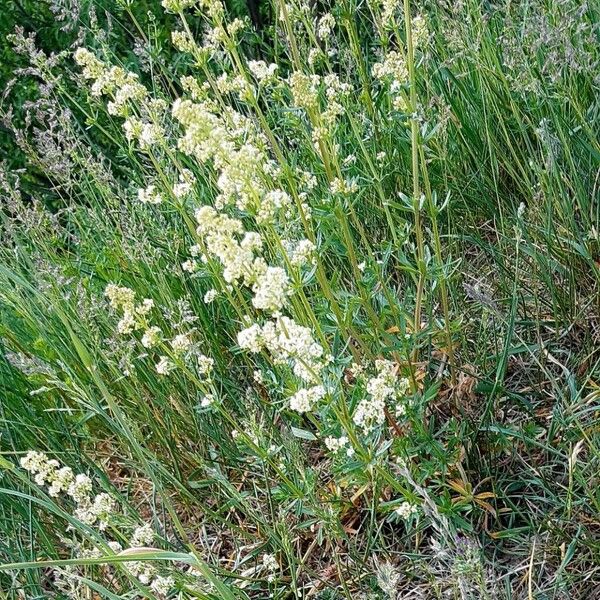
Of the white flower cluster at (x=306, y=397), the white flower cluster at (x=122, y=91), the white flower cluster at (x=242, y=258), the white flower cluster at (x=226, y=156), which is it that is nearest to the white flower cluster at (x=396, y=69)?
the white flower cluster at (x=226, y=156)

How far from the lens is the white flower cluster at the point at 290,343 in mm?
1749

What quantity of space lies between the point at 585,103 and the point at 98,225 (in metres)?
1.81

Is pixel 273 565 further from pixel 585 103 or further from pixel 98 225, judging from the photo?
pixel 585 103

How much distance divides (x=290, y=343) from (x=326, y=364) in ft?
0.52

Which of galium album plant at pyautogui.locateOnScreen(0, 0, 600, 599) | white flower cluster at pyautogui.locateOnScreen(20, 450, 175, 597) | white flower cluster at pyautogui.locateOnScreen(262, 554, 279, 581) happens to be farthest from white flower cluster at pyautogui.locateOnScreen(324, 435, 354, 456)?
white flower cluster at pyautogui.locateOnScreen(20, 450, 175, 597)

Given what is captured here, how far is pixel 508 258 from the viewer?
2.65 metres

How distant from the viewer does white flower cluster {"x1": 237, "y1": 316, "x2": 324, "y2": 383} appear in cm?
175

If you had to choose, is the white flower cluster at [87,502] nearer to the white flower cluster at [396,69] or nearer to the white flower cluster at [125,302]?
the white flower cluster at [125,302]

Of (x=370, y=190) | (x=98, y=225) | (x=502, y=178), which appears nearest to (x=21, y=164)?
(x=98, y=225)

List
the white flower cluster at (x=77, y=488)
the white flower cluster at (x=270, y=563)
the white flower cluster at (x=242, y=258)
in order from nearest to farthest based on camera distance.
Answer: the white flower cluster at (x=242, y=258)
the white flower cluster at (x=77, y=488)
the white flower cluster at (x=270, y=563)

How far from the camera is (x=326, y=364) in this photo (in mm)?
1879

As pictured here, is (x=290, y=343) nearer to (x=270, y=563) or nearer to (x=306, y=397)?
(x=306, y=397)

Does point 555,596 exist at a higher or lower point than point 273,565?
lower

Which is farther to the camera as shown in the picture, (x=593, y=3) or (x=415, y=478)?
(x=593, y=3)
